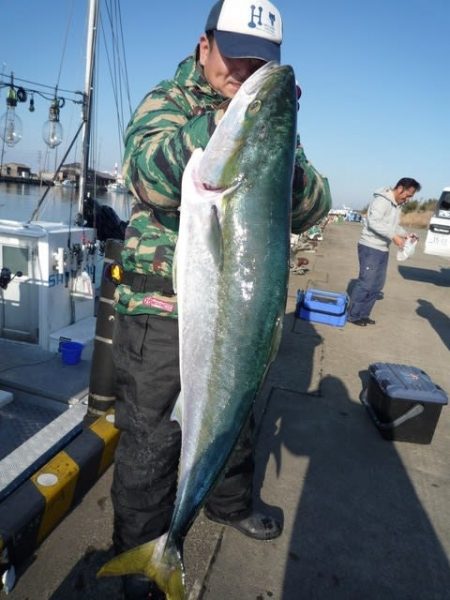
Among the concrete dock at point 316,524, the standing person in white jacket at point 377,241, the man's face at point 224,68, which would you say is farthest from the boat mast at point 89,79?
the man's face at point 224,68

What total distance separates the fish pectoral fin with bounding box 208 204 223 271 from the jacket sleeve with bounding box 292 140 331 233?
1.74 ft

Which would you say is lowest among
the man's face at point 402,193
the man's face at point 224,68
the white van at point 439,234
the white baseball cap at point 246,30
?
the white van at point 439,234

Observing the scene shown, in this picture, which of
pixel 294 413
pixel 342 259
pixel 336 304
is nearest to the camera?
pixel 294 413

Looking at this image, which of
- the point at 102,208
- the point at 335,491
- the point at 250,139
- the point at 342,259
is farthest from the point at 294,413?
the point at 342,259

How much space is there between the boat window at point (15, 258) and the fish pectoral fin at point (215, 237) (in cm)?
395

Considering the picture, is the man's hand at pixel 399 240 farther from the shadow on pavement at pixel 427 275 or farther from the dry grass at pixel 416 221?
the dry grass at pixel 416 221

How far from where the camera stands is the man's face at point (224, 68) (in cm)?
180

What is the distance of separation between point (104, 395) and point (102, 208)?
4.02m

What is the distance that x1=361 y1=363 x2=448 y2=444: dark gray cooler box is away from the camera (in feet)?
12.2

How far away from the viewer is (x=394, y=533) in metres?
2.80

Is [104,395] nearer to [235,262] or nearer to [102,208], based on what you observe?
[235,262]

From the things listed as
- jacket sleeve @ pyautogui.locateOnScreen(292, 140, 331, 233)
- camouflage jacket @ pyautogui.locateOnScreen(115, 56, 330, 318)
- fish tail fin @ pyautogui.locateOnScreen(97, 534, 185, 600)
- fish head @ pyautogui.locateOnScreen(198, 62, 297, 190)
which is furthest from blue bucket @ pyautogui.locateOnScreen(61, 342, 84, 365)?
fish head @ pyautogui.locateOnScreen(198, 62, 297, 190)

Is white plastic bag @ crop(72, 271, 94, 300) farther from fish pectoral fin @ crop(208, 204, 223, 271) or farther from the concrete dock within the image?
fish pectoral fin @ crop(208, 204, 223, 271)

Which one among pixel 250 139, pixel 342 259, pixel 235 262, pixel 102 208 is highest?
pixel 250 139
